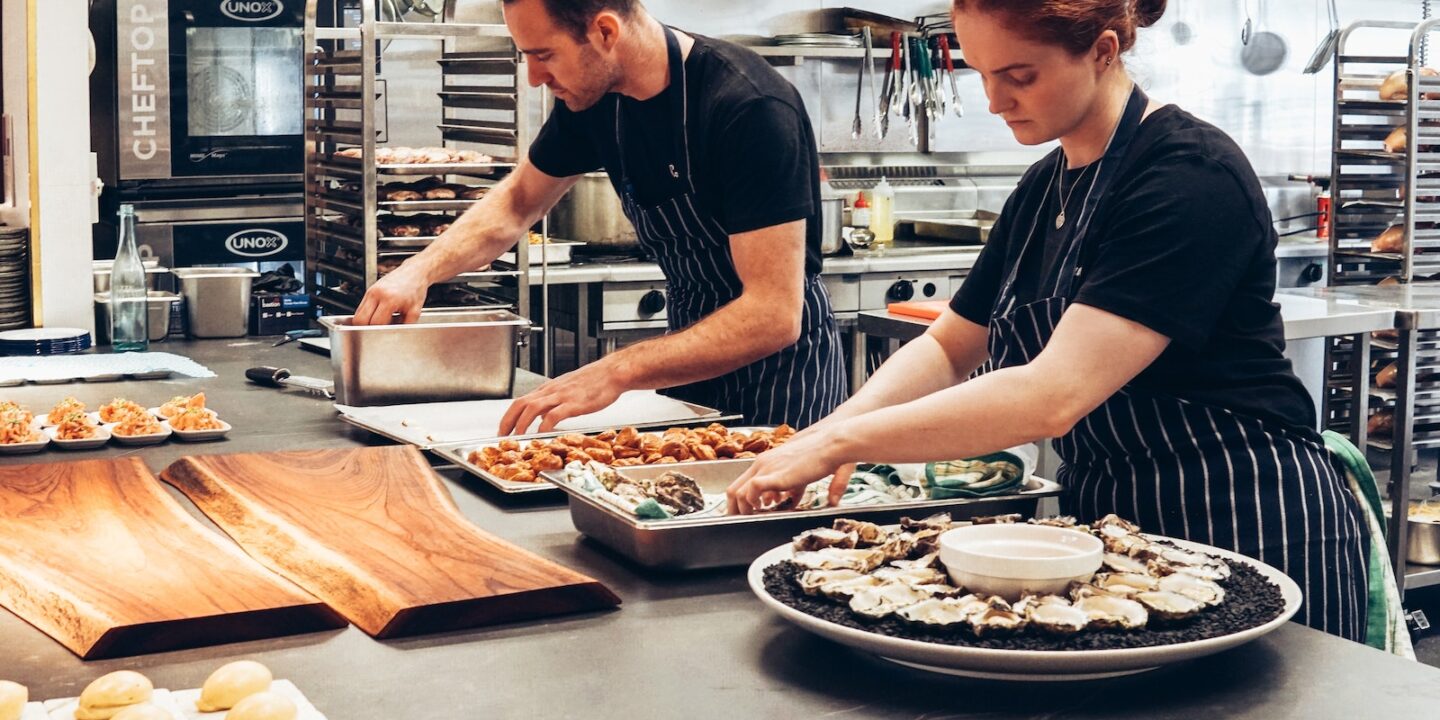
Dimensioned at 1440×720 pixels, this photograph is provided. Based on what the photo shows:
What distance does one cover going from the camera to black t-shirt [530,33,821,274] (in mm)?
2627

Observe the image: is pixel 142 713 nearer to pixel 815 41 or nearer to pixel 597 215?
pixel 597 215

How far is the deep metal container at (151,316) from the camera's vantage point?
12.5ft

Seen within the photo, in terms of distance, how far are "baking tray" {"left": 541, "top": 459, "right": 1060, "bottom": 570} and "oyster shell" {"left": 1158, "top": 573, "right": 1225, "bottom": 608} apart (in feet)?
1.34

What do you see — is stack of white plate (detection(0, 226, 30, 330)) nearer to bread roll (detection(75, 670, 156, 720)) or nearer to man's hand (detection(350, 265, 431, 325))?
man's hand (detection(350, 265, 431, 325))

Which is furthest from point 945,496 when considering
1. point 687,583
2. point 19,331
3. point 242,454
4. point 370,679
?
point 19,331

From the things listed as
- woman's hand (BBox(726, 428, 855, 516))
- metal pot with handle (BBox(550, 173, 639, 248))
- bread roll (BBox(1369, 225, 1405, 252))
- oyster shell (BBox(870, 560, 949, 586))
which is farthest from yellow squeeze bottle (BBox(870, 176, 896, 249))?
oyster shell (BBox(870, 560, 949, 586))

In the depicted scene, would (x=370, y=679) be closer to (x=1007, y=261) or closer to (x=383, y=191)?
(x=1007, y=261)

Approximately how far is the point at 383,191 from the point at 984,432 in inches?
124

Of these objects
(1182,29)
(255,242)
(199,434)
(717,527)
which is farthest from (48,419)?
(1182,29)

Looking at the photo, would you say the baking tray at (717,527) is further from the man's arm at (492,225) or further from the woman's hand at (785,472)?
the man's arm at (492,225)

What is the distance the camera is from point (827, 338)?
298cm

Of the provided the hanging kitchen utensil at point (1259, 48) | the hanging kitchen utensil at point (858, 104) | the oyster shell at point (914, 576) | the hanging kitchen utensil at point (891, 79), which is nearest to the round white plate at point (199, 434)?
the oyster shell at point (914, 576)

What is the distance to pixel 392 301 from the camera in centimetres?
288

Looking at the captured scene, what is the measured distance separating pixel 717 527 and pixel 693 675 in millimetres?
317
